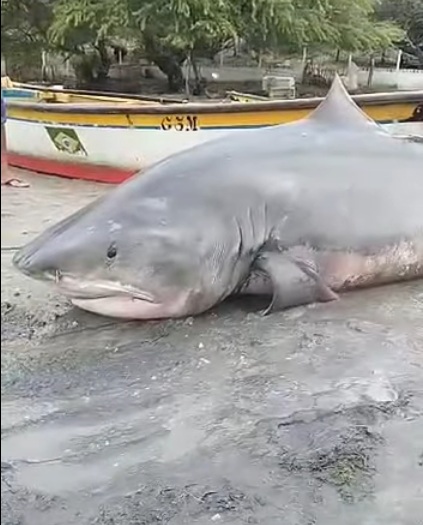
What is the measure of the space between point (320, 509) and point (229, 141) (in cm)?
96

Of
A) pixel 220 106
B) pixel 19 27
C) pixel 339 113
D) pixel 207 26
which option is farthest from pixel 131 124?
pixel 19 27

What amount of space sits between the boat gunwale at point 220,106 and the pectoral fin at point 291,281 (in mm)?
971

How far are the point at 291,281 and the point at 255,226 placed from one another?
0.14 metres

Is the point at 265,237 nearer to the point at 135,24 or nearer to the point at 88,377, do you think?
the point at 88,377

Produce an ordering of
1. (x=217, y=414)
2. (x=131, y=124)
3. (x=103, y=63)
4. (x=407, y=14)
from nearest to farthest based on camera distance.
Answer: (x=217, y=414), (x=407, y=14), (x=131, y=124), (x=103, y=63)

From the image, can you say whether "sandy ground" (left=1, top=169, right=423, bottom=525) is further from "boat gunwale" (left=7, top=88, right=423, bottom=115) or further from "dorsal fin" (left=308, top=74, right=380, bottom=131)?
"boat gunwale" (left=7, top=88, right=423, bottom=115)

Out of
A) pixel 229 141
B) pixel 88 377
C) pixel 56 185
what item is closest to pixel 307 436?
pixel 88 377

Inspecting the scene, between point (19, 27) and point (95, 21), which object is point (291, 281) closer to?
point (19, 27)

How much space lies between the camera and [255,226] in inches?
62.8

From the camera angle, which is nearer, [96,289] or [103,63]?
[96,289]

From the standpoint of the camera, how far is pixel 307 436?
108 cm

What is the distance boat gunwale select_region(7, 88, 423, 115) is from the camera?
8.57 feet

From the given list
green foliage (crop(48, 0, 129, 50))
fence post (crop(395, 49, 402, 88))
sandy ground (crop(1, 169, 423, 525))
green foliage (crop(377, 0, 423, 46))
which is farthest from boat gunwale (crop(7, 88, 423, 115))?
sandy ground (crop(1, 169, 423, 525))

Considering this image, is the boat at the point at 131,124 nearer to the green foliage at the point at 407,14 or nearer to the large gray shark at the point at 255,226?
the green foliage at the point at 407,14
